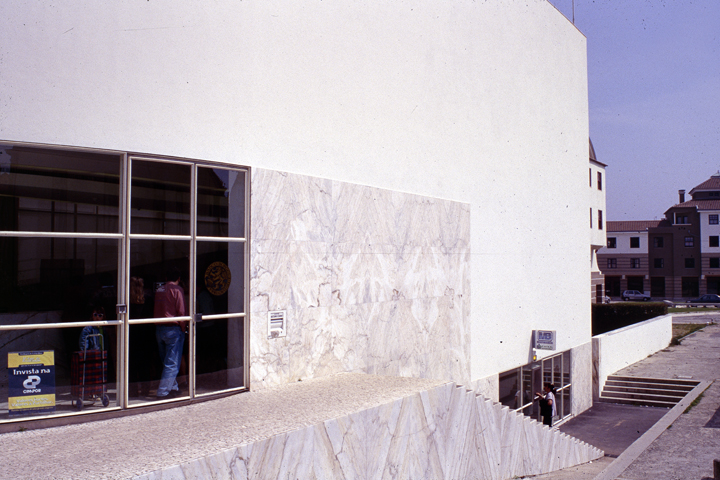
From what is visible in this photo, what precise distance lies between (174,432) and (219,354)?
7.88 feet

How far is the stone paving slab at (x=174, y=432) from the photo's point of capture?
6.11 m

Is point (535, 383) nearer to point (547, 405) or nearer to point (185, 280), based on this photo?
point (547, 405)

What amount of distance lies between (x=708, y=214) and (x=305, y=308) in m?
81.4

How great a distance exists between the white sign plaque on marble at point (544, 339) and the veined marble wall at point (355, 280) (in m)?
4.89

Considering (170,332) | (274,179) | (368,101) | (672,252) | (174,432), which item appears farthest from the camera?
(672,252)

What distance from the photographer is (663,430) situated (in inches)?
680

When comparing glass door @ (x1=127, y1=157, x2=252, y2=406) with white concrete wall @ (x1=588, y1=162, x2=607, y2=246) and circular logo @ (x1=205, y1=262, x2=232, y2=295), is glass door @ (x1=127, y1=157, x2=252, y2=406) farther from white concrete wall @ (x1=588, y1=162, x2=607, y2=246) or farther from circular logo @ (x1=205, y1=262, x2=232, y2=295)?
white concrete wall @ (x1=588, y1=162, x2=607, y2=246)

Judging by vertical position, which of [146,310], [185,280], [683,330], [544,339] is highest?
[185,280]

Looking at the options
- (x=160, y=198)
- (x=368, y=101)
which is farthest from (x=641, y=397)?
(x=160, y=198)

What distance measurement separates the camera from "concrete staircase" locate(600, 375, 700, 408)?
26406 mm

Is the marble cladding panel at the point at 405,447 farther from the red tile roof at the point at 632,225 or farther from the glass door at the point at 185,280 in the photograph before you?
the red tile roof at the point at 632,225

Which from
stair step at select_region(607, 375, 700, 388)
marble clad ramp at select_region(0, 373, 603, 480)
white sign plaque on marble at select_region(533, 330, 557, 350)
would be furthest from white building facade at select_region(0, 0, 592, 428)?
stair step at select_region(607, 375, 700, 388)

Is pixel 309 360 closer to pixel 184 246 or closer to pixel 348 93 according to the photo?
pixel 184 246

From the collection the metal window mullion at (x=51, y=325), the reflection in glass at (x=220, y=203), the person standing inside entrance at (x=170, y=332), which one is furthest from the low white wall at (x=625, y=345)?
the metal window mullion at (x=51, y=325)
